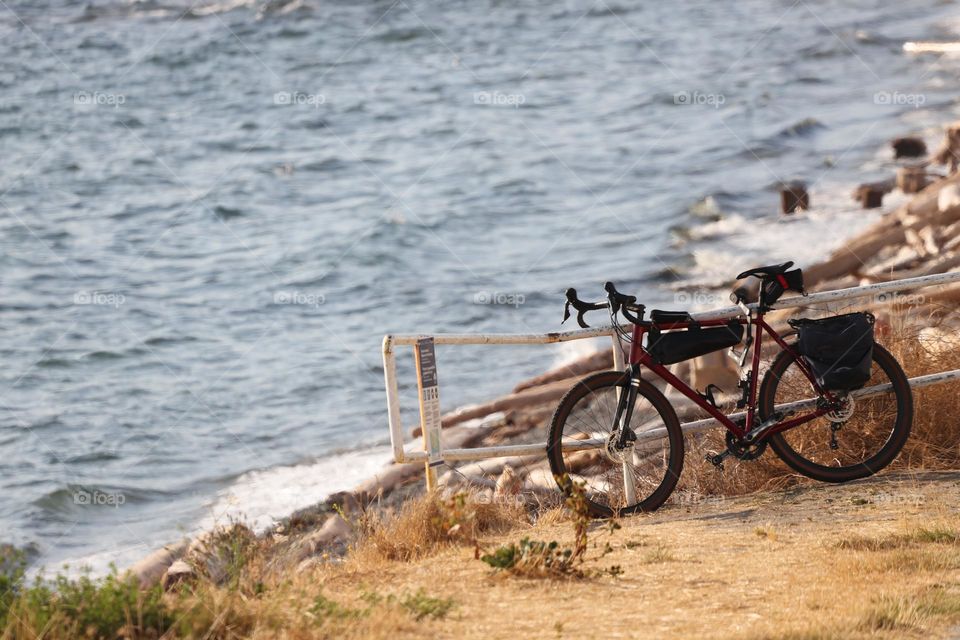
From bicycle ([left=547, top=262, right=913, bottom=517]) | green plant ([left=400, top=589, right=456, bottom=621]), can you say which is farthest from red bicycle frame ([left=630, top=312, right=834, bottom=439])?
green plant ([left=400, top=589, right=456, bottom=621])

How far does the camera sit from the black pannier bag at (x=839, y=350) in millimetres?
6402

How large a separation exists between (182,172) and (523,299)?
12.9 metres

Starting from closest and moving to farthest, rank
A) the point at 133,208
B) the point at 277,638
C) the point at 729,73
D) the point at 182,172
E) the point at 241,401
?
the point at 277,638 → the point at 241,401 → the point at 133,208 → the point at 182,172 → the point at 729,73

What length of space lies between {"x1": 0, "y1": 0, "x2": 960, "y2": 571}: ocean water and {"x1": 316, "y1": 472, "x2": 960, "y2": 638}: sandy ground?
189 inches

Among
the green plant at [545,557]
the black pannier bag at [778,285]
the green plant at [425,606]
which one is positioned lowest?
the green plant at [425,606]

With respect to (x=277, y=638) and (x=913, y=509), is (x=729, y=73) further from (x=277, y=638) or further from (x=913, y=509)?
(x=277, y=638)

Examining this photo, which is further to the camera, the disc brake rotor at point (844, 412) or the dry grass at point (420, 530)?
the disc brake rotor at point (844, 412)

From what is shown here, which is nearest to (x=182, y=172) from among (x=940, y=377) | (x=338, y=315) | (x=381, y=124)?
(x=381, y=124)

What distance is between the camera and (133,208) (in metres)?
27.5

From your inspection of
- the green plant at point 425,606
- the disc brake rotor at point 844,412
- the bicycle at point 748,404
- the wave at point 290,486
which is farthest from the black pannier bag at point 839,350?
the wave at point 290,486

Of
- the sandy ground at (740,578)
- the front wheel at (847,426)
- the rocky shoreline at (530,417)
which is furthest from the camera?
the rocky shoreline at (530,417)

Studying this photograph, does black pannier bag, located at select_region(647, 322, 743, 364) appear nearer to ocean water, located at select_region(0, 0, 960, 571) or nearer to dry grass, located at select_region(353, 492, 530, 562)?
dry grass, located at select_region(353, 492, 530, 562)

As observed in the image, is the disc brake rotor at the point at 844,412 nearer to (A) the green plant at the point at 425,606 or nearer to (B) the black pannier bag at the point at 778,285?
(B) the black pannier bag at the point at 778,285

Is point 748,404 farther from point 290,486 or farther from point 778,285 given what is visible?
point 290,486
